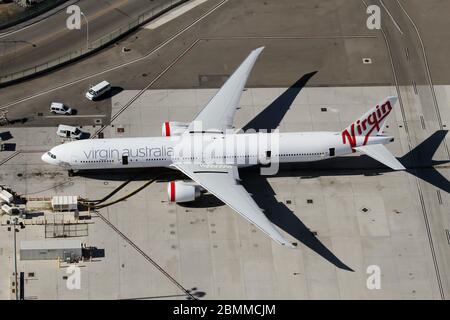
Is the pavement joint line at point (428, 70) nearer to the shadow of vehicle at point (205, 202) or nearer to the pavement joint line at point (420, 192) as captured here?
the pavement joint line at point (420, 192)

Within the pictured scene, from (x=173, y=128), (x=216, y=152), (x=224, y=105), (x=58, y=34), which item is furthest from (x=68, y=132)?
(x=224, y=105)

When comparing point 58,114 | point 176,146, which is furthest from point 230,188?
point 58,114

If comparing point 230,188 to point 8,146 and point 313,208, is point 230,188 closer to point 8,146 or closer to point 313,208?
point 313,208

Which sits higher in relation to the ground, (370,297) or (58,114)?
(58,114)

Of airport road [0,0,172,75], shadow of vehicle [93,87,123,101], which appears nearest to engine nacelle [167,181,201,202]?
shadow of vehicle [93,87,123,101]

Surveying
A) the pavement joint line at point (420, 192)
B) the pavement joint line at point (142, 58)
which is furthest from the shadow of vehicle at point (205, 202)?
the pavement joint line at point (420, 192)

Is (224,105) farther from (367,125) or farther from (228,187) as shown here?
(367,125)
